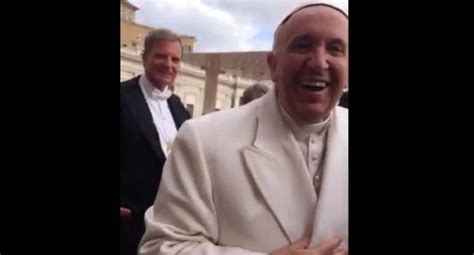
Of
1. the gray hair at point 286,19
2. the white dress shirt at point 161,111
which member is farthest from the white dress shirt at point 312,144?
the white dress shirt at point 161,111

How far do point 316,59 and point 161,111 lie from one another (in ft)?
1.06

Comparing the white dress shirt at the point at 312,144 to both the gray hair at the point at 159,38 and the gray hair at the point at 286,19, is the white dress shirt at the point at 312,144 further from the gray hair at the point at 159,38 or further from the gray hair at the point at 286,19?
the gray hair at the point at 159,38

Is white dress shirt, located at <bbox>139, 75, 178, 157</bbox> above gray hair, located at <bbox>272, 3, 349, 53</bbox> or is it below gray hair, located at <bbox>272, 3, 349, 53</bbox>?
below

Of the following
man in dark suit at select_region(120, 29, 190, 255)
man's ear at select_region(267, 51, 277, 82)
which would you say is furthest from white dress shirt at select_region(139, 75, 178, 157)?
man's ear at select_region(267, 51, 277, 82)

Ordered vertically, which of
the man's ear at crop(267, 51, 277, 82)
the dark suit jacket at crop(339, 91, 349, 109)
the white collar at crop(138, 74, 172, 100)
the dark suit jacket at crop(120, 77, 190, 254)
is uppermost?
the man's ear at crop(267, 51, 277, 82)

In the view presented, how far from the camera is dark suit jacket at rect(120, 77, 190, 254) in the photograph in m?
1.00

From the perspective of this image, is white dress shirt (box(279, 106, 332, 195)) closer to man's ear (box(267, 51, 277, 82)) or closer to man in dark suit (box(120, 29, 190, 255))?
man's ear (box(267, 51, 277, 82))

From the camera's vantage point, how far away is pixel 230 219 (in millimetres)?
928

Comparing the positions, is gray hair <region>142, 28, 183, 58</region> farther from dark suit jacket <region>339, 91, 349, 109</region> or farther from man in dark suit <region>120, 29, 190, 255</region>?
dark suit jacket <region>339, 91, 349, 109</region>

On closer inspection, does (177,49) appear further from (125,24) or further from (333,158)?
(333,158)

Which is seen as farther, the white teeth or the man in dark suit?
the man in dark suit

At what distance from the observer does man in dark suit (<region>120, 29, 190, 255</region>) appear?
1004mm

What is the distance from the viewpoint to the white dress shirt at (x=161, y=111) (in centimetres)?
101
